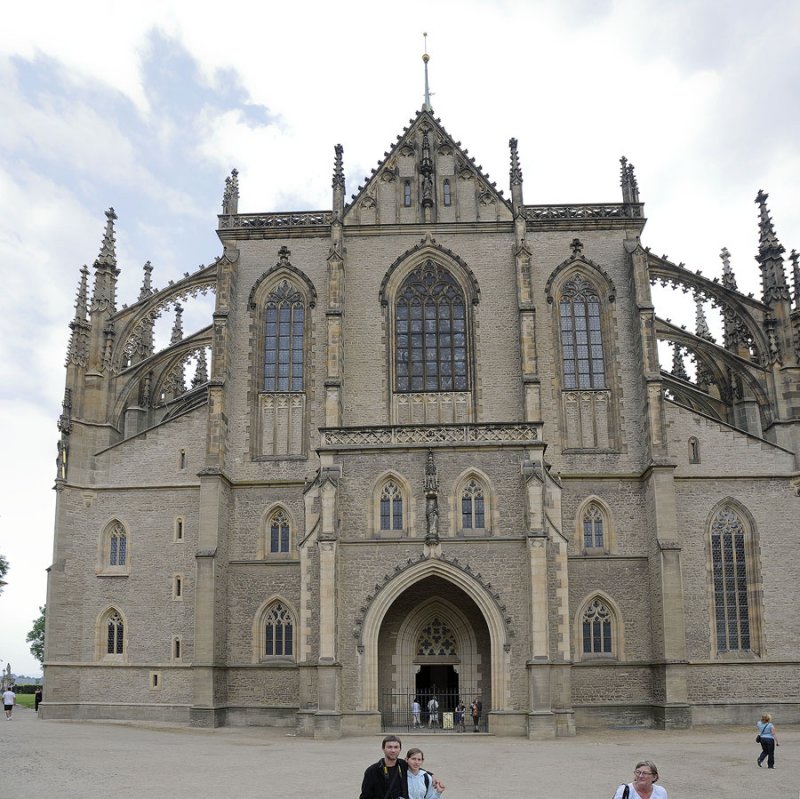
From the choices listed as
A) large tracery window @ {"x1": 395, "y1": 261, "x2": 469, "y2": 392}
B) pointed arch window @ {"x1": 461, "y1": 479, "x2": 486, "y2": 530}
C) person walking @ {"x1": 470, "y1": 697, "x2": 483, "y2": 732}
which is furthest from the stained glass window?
person walking @ {"x1": 470, "y1": 697, "x2": 483, "y2": 732}

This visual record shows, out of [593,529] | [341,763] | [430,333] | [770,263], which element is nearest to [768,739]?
[341,763]

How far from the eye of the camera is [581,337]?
3966 cm

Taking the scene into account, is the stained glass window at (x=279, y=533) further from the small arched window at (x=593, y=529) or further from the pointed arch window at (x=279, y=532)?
the small arched window at (x=593, y=529)

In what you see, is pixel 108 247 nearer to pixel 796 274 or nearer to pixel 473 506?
pixel 473 506

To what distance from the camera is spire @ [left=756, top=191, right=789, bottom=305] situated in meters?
40.2

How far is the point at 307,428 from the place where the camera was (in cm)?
3869

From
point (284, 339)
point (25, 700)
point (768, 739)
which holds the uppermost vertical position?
point (284, 339)

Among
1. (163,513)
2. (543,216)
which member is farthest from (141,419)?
(543,216)

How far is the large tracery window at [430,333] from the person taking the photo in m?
39.3

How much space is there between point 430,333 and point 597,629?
13.3 meters

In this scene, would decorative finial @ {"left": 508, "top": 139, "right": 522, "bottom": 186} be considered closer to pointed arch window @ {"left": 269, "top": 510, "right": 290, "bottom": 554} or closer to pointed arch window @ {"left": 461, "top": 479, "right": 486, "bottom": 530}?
pointed arch window @ {"left": 461, "top": 479, "right": 486, "bottom": 530}

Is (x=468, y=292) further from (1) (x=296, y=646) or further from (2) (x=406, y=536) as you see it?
(1) (x=296, y=646)

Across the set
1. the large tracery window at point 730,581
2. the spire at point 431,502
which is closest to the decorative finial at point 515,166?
the spire at point 431,502

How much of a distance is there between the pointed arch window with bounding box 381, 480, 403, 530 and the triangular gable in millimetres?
12905
